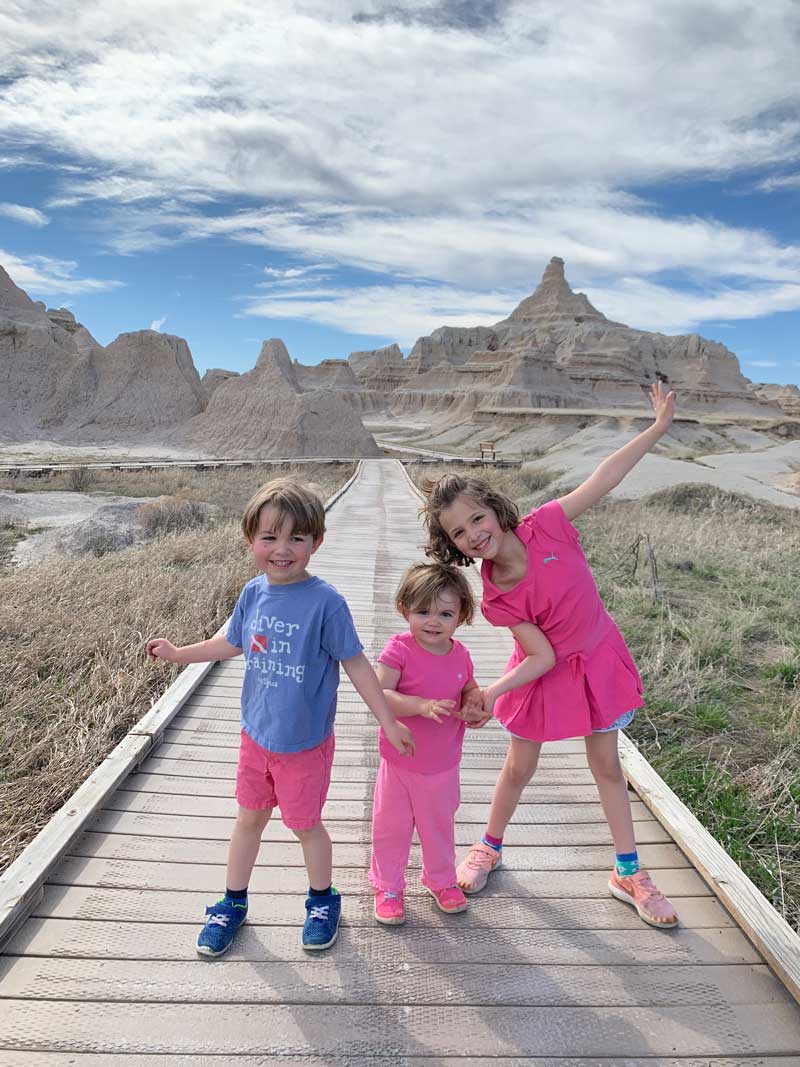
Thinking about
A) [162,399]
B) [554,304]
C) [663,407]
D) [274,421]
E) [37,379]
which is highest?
[554,304]

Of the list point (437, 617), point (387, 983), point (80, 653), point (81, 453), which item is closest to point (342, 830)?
point (387, 983)

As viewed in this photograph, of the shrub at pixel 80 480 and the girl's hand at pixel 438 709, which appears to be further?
the shrub at pixel 80 480

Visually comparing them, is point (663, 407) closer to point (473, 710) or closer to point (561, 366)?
point (473, 710)

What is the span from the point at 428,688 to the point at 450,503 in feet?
2.00

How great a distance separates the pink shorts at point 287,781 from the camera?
213 centimetres

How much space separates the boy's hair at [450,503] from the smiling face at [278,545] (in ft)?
1.38

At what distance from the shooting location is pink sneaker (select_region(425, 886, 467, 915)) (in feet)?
7.64

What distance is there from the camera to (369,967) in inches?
82.6

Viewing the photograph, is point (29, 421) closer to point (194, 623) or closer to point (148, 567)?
point (148, 567)

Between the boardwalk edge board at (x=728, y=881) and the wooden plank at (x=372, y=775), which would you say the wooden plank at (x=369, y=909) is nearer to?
the boardwalk edge board at (x=728, y=881)

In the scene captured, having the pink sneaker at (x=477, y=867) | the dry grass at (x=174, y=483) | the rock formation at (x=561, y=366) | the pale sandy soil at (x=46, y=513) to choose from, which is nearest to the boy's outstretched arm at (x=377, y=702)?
the pink sneaker at (x=477, y=867)

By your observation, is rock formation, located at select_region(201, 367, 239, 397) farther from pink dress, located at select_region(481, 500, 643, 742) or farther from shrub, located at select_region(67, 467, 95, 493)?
pink dress, located at select_region(481, 500, 643, 742)

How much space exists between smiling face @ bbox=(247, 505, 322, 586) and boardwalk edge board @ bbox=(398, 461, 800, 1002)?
0.51 m

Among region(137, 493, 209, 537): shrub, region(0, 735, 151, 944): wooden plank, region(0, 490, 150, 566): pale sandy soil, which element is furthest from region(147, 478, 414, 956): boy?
region(137, 493, 209, 537): shrub
